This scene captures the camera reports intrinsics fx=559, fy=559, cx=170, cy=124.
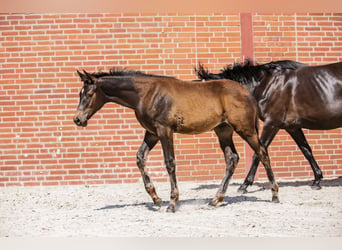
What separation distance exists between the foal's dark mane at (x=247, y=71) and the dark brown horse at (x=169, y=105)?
0.73m

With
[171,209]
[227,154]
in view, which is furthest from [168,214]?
[227,154]

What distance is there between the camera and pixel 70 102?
321 inches

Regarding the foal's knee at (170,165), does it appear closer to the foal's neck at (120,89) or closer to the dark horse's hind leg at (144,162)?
the dark horse's hind leg at (144,162)

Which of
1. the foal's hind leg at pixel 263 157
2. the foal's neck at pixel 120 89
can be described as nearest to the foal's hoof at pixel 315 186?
the foal's hind leg at pixel 263 157

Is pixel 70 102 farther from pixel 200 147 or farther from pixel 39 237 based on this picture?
pixel 39 237

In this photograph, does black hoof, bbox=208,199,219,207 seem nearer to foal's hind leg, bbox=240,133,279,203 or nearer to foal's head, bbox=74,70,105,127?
foal's hind leg, bbox=240,133,279,203

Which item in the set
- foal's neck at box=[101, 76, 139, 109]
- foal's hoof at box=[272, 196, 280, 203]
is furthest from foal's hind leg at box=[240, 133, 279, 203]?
foal's neck at box=[101, 76, 139, 109]

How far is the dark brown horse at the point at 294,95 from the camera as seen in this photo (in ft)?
23.2

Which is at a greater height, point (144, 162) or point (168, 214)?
point (144, 162)

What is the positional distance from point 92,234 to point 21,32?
430 centimetres

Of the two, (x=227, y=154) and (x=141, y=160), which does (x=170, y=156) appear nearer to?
(x=141, y=160)

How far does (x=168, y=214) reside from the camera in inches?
225

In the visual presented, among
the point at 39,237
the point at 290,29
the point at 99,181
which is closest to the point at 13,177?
the point at 99,181

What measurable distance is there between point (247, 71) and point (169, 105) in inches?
63.8
